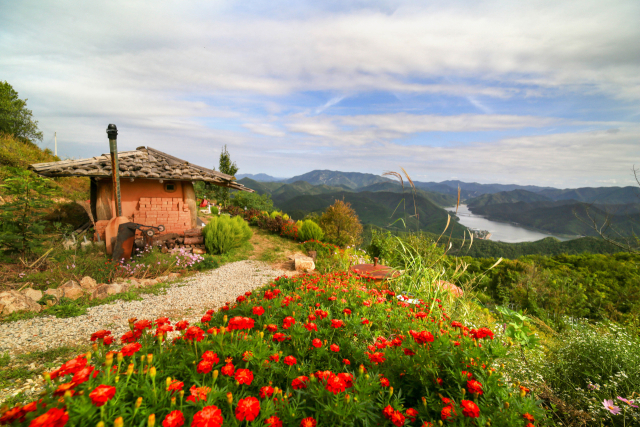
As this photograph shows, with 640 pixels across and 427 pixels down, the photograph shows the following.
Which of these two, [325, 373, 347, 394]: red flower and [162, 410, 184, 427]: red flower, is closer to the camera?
→ [162, 410, 184, 427]: red flower

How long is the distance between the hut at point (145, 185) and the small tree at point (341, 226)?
16.1 ft

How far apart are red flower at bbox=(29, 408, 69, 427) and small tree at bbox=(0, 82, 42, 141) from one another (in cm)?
2717

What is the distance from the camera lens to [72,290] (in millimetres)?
4578

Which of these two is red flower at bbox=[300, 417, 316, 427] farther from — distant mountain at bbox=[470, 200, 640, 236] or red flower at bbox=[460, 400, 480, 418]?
distant mountain at bbox=[470, 200, 640, 236]

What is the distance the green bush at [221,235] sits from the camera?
8531 mm

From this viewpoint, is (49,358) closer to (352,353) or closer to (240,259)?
(352,353)

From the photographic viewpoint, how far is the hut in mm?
7383

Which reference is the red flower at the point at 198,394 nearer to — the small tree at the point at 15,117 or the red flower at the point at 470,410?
the red flower at the point at 470,410

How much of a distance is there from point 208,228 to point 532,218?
140720 mm

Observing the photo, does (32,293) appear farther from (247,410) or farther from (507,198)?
(507,198)

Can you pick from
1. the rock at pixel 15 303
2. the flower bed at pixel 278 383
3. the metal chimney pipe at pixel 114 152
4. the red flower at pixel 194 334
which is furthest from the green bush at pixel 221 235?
the red flower at pixel 194 334

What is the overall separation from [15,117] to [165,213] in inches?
895

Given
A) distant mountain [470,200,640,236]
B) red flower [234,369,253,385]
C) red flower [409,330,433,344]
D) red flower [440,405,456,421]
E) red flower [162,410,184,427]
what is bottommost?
distant mountain [470,200,640,236]

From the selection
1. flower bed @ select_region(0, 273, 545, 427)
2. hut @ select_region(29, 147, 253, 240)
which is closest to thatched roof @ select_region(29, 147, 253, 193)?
hut @ select_region(29, 147, 253, 240)
